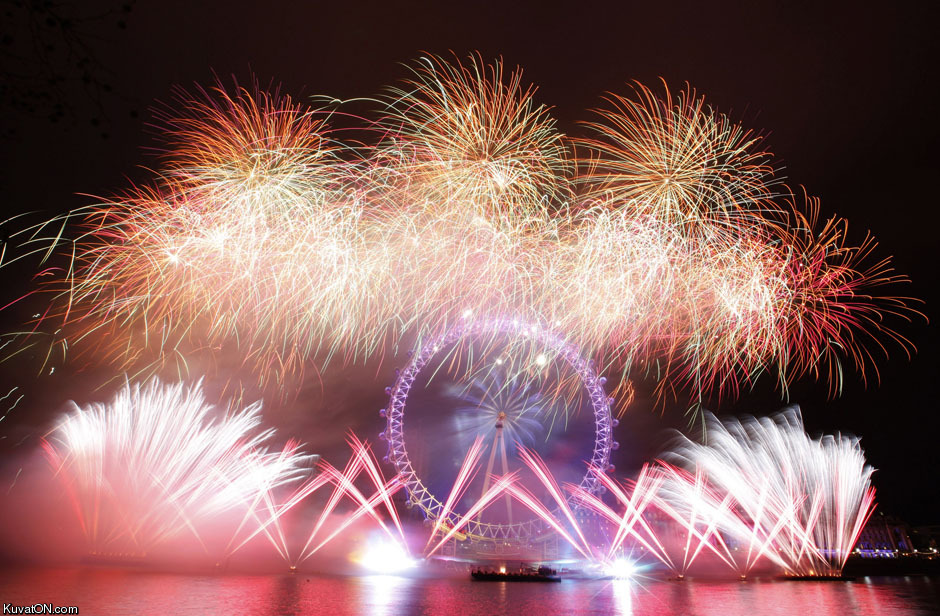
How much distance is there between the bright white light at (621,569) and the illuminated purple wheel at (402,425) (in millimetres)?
5901

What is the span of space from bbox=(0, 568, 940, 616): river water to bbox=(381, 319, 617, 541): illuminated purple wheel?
4342 mm

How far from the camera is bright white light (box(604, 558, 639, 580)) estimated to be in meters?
43.2

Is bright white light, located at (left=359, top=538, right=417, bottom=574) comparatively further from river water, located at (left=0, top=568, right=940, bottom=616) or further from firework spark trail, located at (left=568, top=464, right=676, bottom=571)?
firework spark trail, located at (left=568, top=464, right=676, bottom=571)

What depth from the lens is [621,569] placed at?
44.0 m

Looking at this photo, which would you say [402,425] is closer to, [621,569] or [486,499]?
[486,499]

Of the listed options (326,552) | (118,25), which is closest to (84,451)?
(326,552)

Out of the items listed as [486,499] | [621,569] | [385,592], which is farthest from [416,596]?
[621,569]

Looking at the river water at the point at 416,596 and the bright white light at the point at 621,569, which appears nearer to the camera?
the river water at the point at 416,596

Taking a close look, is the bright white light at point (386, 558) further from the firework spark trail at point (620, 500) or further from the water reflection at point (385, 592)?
the firework spark trail at point (620, 500)

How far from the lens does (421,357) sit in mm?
44312

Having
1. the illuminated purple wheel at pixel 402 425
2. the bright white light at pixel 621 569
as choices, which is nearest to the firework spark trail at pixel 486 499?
the illuminated purple wheel at pixel 402 425

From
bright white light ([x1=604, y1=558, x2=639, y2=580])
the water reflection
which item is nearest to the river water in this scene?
the water reflection

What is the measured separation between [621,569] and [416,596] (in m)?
21.8

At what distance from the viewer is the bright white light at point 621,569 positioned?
43.2 meters
